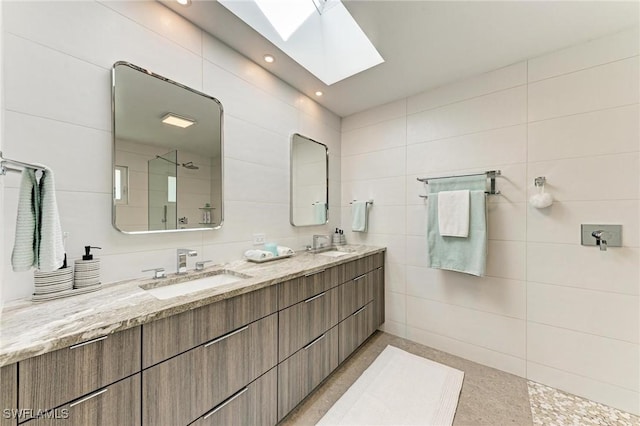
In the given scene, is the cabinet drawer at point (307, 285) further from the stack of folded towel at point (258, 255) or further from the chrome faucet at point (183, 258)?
the chrome faucet at point (183, 258)

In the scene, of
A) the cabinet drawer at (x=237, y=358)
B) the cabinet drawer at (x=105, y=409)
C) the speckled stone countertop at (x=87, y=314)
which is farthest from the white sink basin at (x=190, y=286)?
the cabinet drawer at (x=105, y=409)

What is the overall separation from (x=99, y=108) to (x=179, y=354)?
4.04ft

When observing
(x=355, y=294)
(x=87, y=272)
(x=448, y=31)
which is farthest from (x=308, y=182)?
(x=87, y=272)

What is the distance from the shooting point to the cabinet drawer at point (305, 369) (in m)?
1.36

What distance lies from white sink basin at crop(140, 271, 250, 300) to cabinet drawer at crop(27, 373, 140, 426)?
1.29 feet

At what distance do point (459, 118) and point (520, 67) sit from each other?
0.51m

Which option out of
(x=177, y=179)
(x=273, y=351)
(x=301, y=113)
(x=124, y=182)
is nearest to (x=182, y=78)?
(x=177, y=179)

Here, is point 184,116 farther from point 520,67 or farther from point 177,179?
point 520,67

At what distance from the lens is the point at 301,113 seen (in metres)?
2.34

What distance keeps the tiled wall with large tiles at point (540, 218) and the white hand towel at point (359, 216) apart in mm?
328

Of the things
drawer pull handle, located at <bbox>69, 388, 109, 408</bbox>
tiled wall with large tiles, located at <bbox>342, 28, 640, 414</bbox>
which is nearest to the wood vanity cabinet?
drawer pull handle, located at <bbox>69, 388, 109, 408</bbox>

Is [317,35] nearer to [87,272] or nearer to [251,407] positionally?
[87,272]

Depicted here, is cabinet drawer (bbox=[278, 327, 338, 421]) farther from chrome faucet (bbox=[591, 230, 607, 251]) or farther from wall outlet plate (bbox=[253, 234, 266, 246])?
chrome faucet (bbox=[591, 230, 607, 251])

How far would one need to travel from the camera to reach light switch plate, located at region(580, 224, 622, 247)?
152 cm
